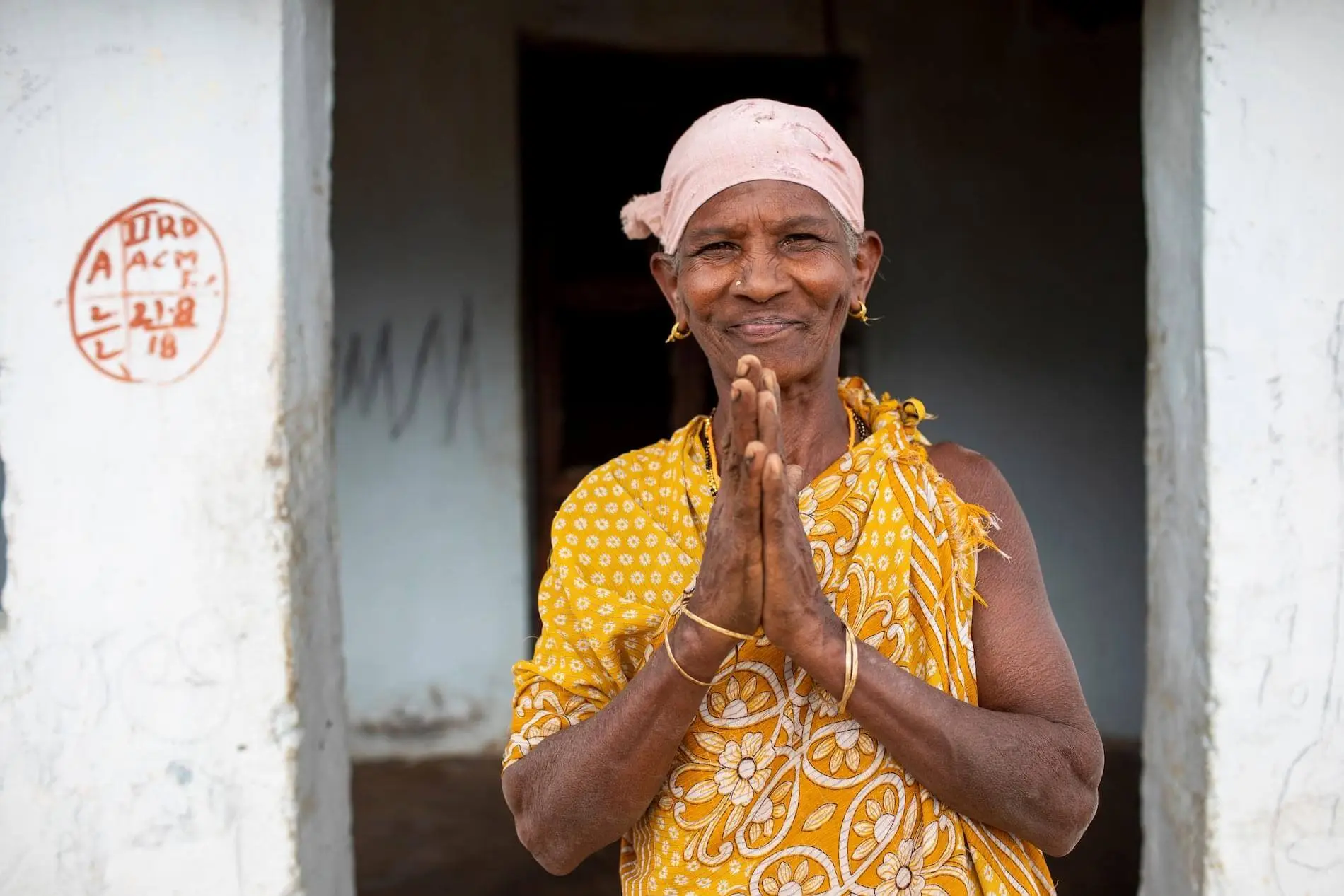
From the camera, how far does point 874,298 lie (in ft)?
17.2

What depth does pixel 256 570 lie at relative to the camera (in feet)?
8.08

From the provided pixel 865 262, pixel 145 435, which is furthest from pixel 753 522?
pixel 145 435

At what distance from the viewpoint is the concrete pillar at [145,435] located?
245cm

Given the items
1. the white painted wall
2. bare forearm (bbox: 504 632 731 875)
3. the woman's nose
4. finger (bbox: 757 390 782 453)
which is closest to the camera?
finger (bbox: 757 390 782 453)

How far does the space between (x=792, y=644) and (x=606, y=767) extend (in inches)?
10.5

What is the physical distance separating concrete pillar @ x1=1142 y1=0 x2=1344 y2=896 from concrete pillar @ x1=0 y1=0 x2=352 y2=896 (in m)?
2.00

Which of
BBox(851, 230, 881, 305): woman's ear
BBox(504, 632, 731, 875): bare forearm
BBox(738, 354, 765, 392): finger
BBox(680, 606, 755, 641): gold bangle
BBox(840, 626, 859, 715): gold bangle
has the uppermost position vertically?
BBox(851, 230, 881, 305): woman's ear

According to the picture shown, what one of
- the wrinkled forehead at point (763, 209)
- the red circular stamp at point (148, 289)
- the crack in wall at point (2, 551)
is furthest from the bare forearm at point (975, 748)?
the crack in wall at point (2, 551)

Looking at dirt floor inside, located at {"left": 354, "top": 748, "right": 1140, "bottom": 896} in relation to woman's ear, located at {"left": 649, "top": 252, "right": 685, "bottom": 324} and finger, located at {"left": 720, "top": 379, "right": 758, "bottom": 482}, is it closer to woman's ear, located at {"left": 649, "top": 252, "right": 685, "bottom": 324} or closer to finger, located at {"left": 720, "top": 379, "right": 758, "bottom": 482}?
woman's ear, located at {"left": 649, "top": 252, "right": 685, "bottom": 324}

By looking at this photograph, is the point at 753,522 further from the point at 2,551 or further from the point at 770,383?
the point at 2,551

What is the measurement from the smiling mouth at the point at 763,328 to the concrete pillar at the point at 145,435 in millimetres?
1326

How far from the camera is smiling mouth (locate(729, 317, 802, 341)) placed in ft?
4.90

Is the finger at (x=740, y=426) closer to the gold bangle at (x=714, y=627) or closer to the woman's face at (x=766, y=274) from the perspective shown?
the gold bangle at (x=714, y=627)

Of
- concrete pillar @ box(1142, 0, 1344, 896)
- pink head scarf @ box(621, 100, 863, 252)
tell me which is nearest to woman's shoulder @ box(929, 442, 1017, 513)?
pink head scarf @ box(621, 100, 863, 252)
